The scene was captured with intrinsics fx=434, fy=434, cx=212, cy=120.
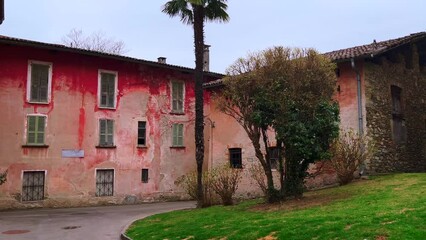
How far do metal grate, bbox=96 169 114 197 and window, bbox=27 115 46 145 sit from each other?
130 inches

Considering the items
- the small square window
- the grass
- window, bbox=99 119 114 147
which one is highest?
window, bbox=99 119 114 147

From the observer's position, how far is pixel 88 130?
22.0m

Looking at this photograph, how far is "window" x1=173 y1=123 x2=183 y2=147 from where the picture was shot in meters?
Result: 24.9

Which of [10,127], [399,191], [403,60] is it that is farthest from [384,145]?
[10,127]

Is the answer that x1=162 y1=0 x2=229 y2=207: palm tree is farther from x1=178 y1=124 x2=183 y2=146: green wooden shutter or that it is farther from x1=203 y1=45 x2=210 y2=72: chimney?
x1=203 y1=45 x2=210 y2=72: chimney

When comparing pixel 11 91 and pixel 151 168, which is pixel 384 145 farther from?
pixel 11 91

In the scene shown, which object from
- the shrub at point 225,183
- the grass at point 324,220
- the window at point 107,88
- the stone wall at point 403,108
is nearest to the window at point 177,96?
the window at point 107,88

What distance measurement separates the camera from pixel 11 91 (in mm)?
20172

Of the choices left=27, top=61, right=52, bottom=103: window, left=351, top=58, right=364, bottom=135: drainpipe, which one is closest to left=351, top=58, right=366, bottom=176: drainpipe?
left=351, top=58, right=364, bottom=135: drainpipe

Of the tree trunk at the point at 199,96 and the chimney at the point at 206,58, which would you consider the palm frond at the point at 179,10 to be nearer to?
the tree trunk at the point at 199,96

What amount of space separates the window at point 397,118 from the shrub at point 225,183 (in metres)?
8.58

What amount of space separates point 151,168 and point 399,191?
1449cm

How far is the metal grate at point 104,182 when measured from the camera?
2200 cm

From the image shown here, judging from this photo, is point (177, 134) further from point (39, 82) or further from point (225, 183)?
point (225, 183)
